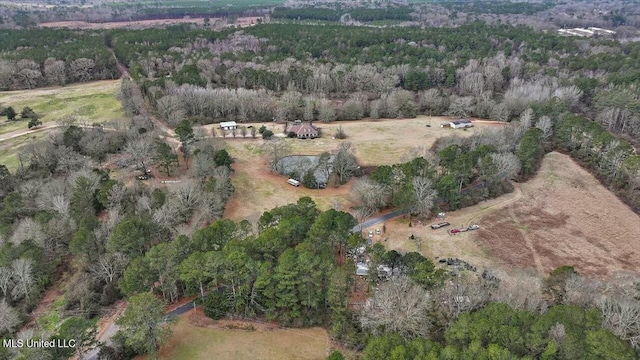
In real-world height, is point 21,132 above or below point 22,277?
above

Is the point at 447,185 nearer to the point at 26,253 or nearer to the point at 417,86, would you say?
the point at 26,253

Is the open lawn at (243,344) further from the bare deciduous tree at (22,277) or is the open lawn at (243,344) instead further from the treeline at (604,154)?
the treeline at (604,154)

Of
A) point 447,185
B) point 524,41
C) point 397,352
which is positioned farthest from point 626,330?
point 524,41

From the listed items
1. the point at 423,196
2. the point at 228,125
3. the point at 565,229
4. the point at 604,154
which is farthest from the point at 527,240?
the point at 228,125

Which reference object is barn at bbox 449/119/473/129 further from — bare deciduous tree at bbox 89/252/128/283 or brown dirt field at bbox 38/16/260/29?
brown dirt field at bbox 38/16/260/29

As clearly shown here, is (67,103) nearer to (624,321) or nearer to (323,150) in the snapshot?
(323,150)

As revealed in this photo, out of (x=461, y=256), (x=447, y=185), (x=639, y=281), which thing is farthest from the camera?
(x=447, y=185)
